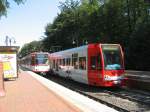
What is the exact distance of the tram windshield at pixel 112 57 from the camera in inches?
981

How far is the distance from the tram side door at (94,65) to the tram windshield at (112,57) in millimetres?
415

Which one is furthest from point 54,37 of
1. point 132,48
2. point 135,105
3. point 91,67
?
point 135,105

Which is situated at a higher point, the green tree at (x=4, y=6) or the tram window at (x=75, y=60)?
the green tree at (x=4, y=6)

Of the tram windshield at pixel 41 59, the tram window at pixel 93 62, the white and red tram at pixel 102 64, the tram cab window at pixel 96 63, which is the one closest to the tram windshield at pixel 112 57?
the white and red tram at pixel 102 64

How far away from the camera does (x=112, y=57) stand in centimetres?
2534

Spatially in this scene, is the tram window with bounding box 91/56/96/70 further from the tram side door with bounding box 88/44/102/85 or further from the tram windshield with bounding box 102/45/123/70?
the tram windshield with bounding box 102/45/123/70

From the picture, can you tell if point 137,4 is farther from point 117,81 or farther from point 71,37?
point 117,81

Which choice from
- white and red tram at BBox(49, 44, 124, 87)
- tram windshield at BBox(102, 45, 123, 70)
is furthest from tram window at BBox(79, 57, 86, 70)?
tram windshield at BBox(102, 45, 123, 70)

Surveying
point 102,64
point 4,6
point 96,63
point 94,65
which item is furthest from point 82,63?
point 4,6

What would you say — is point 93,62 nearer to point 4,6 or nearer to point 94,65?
point 94,65

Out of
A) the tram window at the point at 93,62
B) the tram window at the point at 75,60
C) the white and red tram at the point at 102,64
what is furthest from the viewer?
the tram window at the point at 75,60

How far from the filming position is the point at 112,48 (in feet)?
83.7

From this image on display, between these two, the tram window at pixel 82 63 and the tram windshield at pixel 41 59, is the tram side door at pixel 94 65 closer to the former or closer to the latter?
the tram window at pixel 82 63

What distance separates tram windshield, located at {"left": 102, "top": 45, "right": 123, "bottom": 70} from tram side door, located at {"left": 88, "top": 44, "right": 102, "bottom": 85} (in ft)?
1.36
